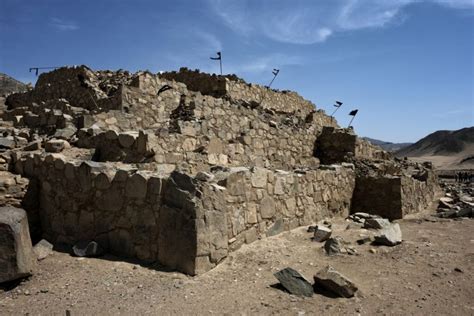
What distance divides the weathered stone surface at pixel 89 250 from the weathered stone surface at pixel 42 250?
312 mm

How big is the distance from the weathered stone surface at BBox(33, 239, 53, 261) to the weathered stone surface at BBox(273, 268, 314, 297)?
2851 millimetres

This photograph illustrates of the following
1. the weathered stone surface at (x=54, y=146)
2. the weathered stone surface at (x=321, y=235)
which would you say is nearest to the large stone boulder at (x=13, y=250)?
the weathered stone surface at (x=54, y=146)

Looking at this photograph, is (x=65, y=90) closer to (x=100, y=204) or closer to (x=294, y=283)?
(x=100, y=204)

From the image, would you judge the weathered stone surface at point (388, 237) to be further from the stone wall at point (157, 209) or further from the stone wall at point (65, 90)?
the stone wall at point (65, 90)

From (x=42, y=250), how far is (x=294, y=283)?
3.11 metres

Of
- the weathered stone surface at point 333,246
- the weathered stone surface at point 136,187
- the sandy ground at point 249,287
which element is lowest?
the sandy ground at point 249,287

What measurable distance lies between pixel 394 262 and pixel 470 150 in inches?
3095

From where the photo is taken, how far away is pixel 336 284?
4.12 m

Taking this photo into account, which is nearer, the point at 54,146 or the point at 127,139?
the point at 54,146

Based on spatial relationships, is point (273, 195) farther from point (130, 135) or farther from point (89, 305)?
point (89, 305)

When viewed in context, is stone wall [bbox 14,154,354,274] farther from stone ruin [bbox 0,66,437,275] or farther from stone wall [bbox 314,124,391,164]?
stone wall [bbox 314,124,391,164]

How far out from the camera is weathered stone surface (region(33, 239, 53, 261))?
4.78 meters

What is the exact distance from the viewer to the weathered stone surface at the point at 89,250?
4.83 m

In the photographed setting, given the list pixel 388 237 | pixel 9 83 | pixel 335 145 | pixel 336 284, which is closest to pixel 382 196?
pixel 335 145
